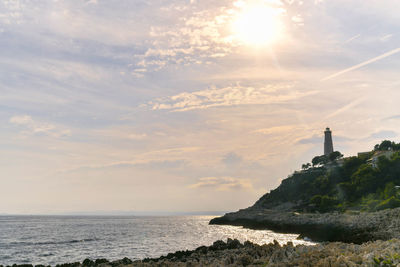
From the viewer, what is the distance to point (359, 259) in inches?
533

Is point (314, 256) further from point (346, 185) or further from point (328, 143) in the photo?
point (328, 143)

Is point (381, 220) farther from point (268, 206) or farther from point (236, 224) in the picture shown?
point (268, 206)

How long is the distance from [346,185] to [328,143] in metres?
55.3

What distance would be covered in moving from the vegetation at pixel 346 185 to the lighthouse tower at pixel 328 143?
572 cm

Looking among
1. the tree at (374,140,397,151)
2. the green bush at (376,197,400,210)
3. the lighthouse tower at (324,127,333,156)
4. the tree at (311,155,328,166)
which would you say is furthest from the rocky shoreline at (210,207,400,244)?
the lighthouse tower at (324,127,333,156)

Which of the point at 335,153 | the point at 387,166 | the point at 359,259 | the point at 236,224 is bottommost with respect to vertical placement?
the point at 236,224

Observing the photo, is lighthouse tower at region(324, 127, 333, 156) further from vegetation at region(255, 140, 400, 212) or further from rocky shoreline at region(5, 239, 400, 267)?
rocky shoreline at region(5, 239, 400, 267)

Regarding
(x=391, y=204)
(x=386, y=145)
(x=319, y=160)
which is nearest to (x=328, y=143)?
(x=319, y=160)

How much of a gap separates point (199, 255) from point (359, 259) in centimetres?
1246

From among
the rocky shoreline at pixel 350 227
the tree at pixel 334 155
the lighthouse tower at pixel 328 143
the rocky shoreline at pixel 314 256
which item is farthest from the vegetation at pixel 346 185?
the rocky shoreline at pixel 314 256

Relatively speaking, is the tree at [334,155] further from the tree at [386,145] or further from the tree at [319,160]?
the tree at [386,145]

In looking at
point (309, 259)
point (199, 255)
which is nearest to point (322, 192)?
point (199, 255)

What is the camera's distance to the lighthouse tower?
460 feet

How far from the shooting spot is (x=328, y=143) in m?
141
